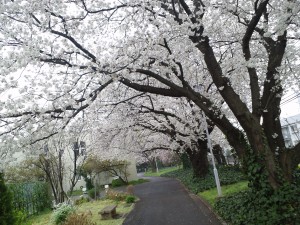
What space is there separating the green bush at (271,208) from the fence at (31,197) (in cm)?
1374

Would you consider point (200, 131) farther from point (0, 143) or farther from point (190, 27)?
point (0, 143)

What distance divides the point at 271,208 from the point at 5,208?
19.1 ft

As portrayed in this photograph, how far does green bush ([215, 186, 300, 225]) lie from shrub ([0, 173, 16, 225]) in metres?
5.24

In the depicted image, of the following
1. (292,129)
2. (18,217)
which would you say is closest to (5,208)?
(18,217)

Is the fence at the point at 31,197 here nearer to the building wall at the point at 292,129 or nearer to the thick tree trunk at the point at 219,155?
the building wall at the point at 292,129

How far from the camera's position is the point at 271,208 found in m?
6.47

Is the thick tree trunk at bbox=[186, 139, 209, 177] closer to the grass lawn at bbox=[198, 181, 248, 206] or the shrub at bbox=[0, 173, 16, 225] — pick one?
the grass lawn at bbox=[198, 181, 248, 206]

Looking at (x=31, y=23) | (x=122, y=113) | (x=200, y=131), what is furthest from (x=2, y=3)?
(x=200, y=131)

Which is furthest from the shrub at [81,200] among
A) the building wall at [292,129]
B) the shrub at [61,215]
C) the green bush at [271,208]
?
the green bush at [271,208]

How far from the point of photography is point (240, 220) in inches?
278

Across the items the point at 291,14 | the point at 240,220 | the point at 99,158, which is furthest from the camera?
the point at 99,158

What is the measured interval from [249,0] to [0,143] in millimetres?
7702

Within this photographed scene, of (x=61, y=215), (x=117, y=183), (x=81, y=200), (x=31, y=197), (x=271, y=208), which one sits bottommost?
(x=271, y=208)

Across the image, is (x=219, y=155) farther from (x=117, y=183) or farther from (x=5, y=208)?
(x=5, y=208)
